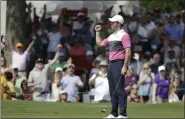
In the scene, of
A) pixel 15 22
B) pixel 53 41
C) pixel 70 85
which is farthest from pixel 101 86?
pixel 15 22

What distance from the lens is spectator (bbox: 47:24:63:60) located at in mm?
20047

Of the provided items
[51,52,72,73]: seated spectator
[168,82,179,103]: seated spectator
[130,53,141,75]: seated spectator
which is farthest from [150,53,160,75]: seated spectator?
[51,52,72,73]: seated spectator

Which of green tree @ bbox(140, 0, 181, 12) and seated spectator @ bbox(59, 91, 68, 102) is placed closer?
seated spectator @ bbox(59, 91, 68, 102)

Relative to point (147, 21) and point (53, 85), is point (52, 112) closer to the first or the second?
point (53, 85)

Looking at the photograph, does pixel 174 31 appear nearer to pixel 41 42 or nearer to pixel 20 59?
pixel 41 42

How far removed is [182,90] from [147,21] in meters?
4.88

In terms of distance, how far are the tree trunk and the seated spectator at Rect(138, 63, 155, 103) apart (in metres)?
4.57

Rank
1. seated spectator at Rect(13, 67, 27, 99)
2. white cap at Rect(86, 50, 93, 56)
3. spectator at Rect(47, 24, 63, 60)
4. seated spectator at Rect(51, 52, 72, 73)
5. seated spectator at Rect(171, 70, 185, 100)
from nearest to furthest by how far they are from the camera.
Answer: seated spectator at Rect(13, 67, 27, 99), seated spectator at Rect(171, 70, 185, 100), seated spectator at Rect(51, 52, 72, 73), white cap at Rect(86, 50, 93, 56), spectator at Rect(47, 24, 63, 60)

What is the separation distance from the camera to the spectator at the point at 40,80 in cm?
1644

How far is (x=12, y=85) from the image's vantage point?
15.4 metres

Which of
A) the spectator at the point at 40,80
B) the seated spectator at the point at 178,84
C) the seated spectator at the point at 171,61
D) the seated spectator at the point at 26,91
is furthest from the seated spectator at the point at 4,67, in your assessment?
the seated spectator at the point at 171,61

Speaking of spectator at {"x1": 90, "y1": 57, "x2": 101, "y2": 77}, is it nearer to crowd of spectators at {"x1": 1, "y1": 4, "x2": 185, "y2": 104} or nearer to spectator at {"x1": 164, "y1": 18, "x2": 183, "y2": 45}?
crowd of spectators at {"x1": 1, "y1": 4, "x2": 185, "y2": 104}

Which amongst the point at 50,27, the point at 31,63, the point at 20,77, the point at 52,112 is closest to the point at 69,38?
the point at 50,27

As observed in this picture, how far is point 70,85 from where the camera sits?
1625 cm
